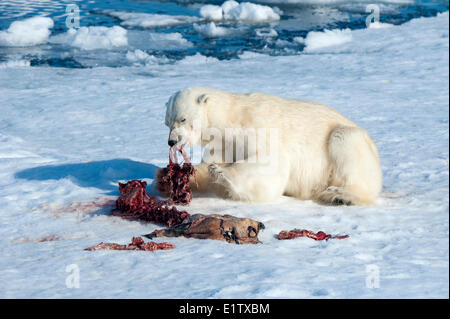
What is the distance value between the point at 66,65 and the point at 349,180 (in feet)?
24.6

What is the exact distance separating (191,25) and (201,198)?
10.3m

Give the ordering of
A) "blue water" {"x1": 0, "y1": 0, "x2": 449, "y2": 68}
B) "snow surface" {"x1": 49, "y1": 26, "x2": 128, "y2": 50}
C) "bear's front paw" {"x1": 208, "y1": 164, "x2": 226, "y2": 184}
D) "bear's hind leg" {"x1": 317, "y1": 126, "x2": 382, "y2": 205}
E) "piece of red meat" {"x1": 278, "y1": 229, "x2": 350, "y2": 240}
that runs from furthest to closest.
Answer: "snow surface" {"x1": 49, "y1": 26, "x2": 128, "y2": 50} → "blue water" {"x1": 0, "y1": 0, "x2": 449, "y2": 68} → "bear's hind leg" {"x1": 317, "y1": 126, "x2": 382, "y2": 205} → "bear's front paw" {"x1": 208, "y1": 164, "x2": 226, "y2": 184} → "piece of red meat" {"x1": 278, "y1": 229, "x2": 350, "y2": 240}

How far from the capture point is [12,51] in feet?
38.2

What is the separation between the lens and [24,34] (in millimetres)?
12328

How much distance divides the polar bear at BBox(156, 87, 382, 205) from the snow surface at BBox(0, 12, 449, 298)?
0.44 ft

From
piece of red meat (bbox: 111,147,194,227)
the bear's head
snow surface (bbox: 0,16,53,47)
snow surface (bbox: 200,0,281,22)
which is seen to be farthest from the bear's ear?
snow surface (bbox: 200,0,281,22)

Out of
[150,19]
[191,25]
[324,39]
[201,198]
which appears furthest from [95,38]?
[201,198]

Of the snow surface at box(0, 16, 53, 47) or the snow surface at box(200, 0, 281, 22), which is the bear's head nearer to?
the snow surface at box(0, 16, 53, 47)

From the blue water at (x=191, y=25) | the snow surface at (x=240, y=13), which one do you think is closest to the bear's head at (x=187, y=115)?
the blue water at (x=191, y=25)

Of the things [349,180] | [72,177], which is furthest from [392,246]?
[72,177]

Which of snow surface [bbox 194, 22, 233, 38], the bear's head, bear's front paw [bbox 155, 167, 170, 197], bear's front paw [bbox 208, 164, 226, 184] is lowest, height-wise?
bear's front paw [bbox 155, 167, 170, 197]

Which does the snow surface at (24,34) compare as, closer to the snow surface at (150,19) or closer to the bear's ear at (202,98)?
the snow surface at (150,19)

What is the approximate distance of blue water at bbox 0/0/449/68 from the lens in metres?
11.4

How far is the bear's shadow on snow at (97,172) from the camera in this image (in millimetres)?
4863
